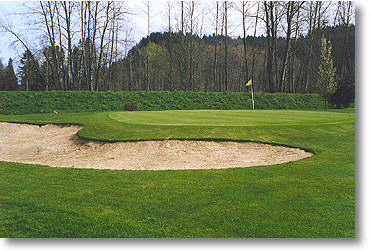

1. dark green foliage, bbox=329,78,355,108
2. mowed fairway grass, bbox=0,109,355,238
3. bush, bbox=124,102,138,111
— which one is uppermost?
dark green foliage, bbox=329,78,355,108

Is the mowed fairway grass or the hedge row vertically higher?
the hedge row

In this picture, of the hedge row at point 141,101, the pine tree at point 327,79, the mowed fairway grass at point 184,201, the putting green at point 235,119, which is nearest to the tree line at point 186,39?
the pine tree at point 327,79

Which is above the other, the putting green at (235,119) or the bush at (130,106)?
the bush at (130,106)

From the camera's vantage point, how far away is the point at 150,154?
26.1 ft

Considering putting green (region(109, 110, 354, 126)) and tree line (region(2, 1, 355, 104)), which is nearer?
putting green (region(109, 110, 354, 126))

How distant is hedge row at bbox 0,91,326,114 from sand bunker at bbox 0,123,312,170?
447 inches

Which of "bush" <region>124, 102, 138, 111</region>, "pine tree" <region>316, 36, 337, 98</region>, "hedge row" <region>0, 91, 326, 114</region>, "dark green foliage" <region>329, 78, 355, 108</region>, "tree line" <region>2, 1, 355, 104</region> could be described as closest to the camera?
"hedge row" <region>0, 91, 326, 114</region>

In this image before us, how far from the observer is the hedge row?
20641 millimetres

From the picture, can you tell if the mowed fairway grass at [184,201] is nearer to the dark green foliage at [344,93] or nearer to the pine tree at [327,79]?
the dark green foliage at [344,93]

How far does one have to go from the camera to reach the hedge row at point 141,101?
20.6m

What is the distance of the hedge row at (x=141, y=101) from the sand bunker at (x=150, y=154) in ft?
37.3

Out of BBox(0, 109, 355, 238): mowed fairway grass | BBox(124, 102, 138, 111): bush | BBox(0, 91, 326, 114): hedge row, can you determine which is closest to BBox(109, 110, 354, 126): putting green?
BBox(0, 109, 355, 238): mowed fairway grass

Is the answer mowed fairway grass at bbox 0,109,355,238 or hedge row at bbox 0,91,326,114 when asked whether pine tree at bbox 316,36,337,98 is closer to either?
hedge row at bbox 0,91,326,114

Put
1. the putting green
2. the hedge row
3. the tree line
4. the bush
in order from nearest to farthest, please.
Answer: the putting green → the hedge row → the bush → the tree line
